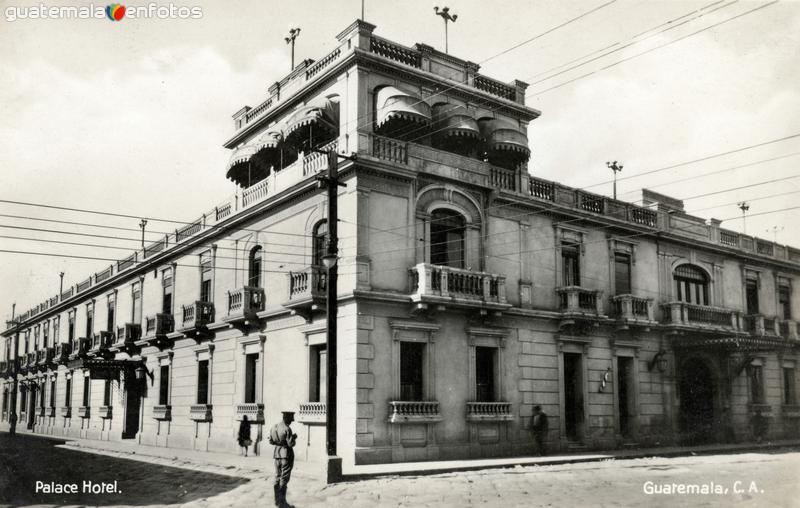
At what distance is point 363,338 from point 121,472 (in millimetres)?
7629

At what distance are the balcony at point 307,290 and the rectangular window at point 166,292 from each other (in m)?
12.4

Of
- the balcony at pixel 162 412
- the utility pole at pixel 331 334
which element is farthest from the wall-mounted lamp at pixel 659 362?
the balcony at pixel 162 412

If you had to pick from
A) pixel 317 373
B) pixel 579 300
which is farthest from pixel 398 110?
pixel 579 300

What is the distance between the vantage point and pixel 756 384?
29625 mm

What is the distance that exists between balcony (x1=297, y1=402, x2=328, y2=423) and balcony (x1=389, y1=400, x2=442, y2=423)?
1.86 meters

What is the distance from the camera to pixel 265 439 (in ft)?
70.4

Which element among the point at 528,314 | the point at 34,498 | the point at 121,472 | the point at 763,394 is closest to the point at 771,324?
the point at 763,394

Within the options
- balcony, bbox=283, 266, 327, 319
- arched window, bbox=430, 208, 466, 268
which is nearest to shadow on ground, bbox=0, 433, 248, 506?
balcony, bbox=283, 266, 327, 319

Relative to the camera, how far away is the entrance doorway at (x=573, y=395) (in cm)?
2342

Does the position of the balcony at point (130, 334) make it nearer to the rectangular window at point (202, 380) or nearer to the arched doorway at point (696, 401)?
the rectangular window at point (202, 380)

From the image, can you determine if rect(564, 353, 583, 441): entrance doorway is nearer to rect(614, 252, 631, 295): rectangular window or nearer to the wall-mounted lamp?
rect(614, 252, 631, 295): rectangular window

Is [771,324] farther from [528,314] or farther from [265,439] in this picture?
[265,439]

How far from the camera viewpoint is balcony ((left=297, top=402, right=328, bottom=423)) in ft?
61.9

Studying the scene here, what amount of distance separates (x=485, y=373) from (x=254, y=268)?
876 centimetres
